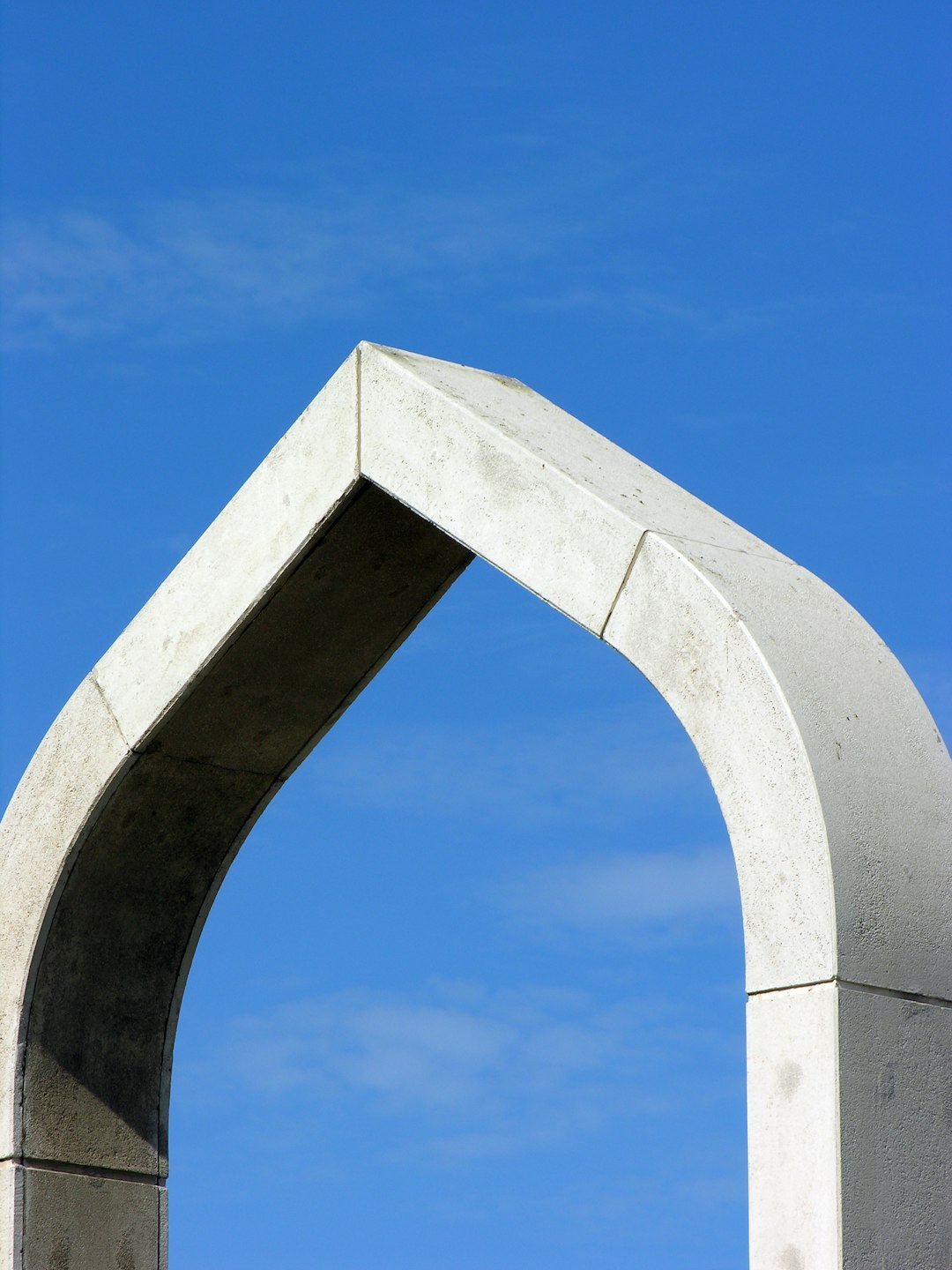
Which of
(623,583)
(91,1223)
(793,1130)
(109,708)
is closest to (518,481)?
(623,583)

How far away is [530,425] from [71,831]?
291 cm

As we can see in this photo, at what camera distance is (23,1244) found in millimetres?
8312

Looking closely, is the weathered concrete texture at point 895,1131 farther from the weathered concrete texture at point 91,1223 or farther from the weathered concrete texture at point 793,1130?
the weathered concrete texture at point 91,1223

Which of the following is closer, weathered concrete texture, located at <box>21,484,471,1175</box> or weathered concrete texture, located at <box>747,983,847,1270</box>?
weathered concrete texture, located at <box>747,983,847,1270</box>

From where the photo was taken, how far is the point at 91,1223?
28.2 feet

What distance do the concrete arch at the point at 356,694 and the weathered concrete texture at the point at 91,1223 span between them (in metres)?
0.01

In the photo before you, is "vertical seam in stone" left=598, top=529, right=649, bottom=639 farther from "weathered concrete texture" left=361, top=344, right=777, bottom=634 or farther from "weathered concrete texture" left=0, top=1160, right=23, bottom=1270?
"weathered concrete texture" left=0, top=1160, right=23, bottom=1270

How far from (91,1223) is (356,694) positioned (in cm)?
257

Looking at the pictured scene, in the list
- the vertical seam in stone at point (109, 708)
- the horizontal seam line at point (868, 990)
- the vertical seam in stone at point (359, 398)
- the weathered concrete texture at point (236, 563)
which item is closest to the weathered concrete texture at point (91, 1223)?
the vertical seam in stone at point (109, 708)

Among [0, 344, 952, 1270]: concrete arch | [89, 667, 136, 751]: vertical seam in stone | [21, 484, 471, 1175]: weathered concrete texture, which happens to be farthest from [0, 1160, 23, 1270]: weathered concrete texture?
[89, 667, 136, 751]: vertical seam in stone

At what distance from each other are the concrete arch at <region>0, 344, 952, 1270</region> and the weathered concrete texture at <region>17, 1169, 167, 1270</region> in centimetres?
1

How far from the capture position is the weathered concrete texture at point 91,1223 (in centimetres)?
839

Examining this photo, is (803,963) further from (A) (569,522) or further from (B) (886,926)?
(A) (569,522)

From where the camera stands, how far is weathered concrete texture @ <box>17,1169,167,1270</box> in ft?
27.5
